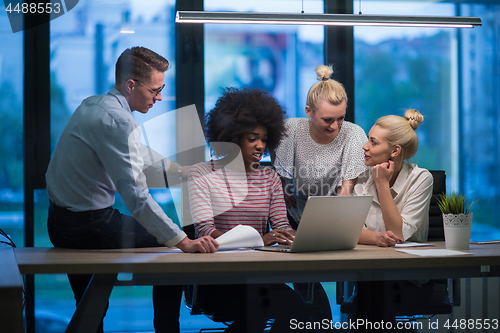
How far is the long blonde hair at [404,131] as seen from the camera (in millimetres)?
1734

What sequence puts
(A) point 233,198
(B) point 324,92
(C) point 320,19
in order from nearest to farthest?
(A) point 233,198 → (B) point 324,92 → (C) point 320,19

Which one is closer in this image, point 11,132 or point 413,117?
point 413,117

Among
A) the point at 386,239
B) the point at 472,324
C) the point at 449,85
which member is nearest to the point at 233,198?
the point at 386,239

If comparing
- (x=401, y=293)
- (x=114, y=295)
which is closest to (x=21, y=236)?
(x=114, y=295)

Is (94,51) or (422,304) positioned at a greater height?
(94,51)

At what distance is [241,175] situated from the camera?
1816 mm

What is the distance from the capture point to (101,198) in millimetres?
1500

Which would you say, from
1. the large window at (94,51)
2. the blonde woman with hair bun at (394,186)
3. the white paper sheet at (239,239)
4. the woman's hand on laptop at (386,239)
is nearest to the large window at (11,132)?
the large window at (94,51)

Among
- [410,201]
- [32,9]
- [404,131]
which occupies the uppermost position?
[32,9]

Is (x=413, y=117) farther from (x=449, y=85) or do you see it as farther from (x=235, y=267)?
(x=449, y=85)

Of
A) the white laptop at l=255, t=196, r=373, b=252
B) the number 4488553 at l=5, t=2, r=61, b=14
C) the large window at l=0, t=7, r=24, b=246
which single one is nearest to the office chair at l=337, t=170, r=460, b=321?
the white laptop at l=255, t=196, r=373, b=252

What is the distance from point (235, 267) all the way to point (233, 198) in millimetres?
666

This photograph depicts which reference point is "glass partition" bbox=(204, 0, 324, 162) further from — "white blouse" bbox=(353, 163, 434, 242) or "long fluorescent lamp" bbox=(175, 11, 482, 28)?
"white blouse" bbox=(353, 163, 434, 242)

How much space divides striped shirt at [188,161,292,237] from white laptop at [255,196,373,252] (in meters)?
0.35
